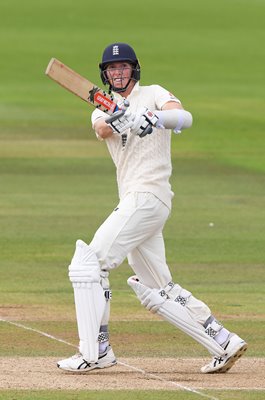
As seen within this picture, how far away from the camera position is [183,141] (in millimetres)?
30922

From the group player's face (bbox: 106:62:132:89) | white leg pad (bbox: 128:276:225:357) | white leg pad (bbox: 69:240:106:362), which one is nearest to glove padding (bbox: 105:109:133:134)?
player's face (bbox: 106:62:132:89)

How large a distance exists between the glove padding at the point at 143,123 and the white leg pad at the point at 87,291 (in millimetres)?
738

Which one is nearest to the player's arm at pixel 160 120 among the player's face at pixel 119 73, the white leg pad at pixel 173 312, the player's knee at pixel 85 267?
the player's face at pixel 119 73

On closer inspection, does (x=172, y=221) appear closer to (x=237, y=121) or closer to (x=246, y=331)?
(x=246, y=331)

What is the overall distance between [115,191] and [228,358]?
502 inches

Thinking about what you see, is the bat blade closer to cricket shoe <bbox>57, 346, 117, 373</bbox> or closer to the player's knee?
the player's knee

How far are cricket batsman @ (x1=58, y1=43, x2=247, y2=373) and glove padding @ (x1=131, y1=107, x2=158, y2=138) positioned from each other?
3cm

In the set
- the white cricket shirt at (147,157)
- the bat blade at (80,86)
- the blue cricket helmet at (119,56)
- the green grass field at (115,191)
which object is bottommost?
the green grass field at (115,191)

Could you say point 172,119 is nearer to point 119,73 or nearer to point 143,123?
point 143,123

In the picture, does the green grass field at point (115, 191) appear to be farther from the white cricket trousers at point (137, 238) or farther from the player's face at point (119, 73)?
the player's face at point (119, 73)

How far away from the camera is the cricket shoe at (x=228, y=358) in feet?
29.0

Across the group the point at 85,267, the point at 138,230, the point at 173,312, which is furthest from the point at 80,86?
the point at 173,312

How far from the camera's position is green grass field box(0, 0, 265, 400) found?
11.0m

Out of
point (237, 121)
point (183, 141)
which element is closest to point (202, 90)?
point (237, 121)
